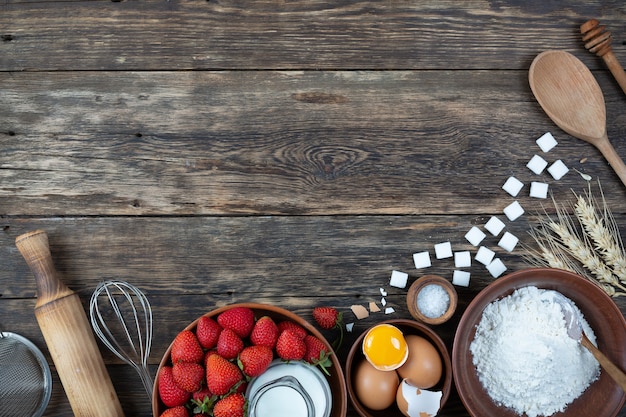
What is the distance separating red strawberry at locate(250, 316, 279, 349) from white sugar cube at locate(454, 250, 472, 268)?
0.43 m

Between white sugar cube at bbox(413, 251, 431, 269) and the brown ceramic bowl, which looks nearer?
the brown ceramic bowl

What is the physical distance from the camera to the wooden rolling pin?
1.04m

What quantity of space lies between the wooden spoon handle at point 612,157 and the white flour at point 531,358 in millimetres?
340

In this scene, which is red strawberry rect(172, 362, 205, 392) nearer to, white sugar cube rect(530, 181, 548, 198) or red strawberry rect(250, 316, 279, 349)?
red strawberry rect(250, 316, 279, 349)

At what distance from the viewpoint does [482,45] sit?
1.19 meters

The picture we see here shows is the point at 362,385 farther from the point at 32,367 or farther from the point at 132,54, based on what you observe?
the point at 132,54

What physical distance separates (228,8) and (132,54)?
0.24m

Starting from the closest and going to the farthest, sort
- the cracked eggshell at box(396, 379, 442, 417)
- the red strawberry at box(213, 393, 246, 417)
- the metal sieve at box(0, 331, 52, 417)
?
the red strawberry at box(213, 393, 246, 417) → the cracked eggshell at box(396, 379, 442, 417) → the metal sieve at box(0, 331, 52, 417)

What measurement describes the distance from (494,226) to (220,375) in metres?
0.65

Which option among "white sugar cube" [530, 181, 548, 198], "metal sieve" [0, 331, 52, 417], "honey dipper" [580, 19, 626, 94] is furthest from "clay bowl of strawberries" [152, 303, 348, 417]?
"honey dipper" [580, 19, 626, 94]

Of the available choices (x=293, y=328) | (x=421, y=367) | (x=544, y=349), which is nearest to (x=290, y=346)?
(x=293, y=328)

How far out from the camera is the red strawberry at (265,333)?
946mm

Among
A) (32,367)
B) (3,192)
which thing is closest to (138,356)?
(32,367)

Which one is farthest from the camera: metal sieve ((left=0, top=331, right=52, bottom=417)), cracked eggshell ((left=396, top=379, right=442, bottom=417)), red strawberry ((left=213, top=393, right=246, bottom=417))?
metal sieve ((left=0, top=331, right=52, bottom=417))
